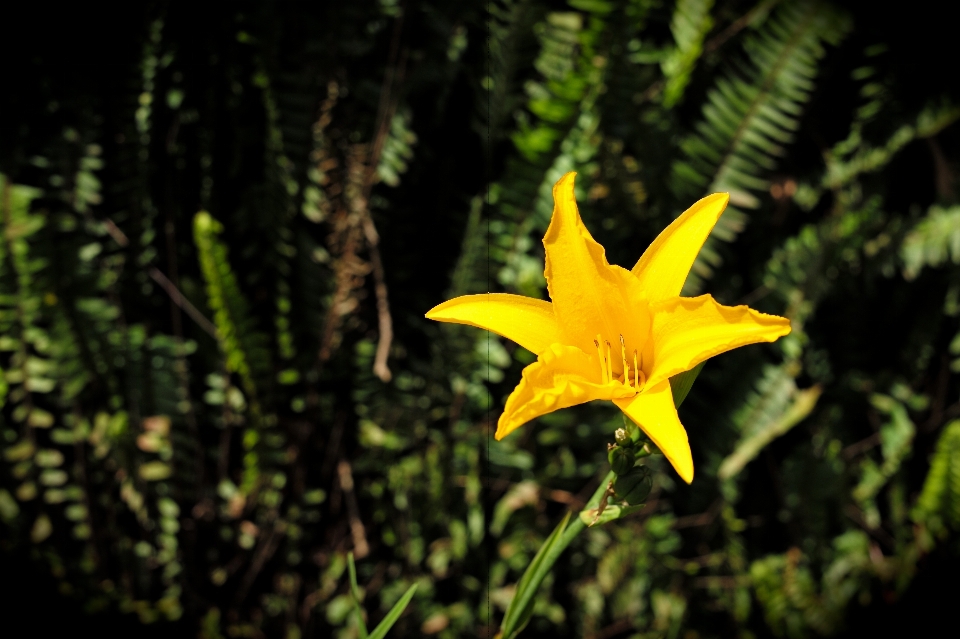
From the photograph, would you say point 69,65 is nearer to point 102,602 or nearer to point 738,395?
point 102,602

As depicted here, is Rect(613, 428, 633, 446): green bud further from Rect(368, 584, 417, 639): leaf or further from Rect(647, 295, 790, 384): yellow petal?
Rect(368, 584, 417, 639): leaf

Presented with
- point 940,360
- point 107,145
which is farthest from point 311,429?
point 940,360

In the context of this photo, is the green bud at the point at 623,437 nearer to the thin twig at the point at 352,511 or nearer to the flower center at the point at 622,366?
the flower center at the point at 622,366

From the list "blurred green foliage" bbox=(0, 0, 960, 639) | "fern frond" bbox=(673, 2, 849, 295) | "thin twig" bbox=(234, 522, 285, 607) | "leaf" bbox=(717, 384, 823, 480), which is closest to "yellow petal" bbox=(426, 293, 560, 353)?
"blurred green foliage" bbox=(0, 0, 960, 639)

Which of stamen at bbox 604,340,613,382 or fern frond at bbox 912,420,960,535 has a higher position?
stamen at bbox 604,340,613,382

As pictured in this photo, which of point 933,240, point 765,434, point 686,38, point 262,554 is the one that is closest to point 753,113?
point 686,38
